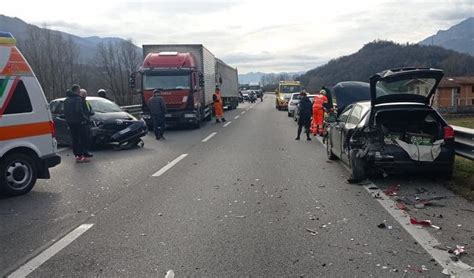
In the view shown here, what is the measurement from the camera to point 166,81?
2036 centimetres

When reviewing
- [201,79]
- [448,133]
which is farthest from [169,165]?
[201,79]

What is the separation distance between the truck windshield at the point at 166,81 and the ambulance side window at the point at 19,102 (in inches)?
484

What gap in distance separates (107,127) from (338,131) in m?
7.05

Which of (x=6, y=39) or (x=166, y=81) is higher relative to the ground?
(x=6, y=39)

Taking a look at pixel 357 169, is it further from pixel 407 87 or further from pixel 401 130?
pixel 407 87

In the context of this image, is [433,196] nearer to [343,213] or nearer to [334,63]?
[343,213]

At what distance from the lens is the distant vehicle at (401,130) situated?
780 centimetres

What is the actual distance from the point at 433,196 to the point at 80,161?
8138mm

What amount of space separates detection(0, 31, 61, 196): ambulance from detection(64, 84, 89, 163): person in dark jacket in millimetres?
3240

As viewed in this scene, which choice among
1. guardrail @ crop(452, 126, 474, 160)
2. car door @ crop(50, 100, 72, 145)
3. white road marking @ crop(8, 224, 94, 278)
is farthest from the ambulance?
guardrail @ crop(452, 126, 474, 160)

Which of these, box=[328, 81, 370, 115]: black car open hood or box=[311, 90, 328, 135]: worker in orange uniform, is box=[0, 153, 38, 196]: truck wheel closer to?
box=[311, 90, 328, 135]: worker in orange uniform

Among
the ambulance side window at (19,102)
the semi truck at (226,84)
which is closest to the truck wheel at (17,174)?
the ambulance side window at (19,102)

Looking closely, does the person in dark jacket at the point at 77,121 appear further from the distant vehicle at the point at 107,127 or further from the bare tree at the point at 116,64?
the bare tree at the point at 116,64

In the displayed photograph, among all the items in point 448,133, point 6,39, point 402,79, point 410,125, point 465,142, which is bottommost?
point 465,142
